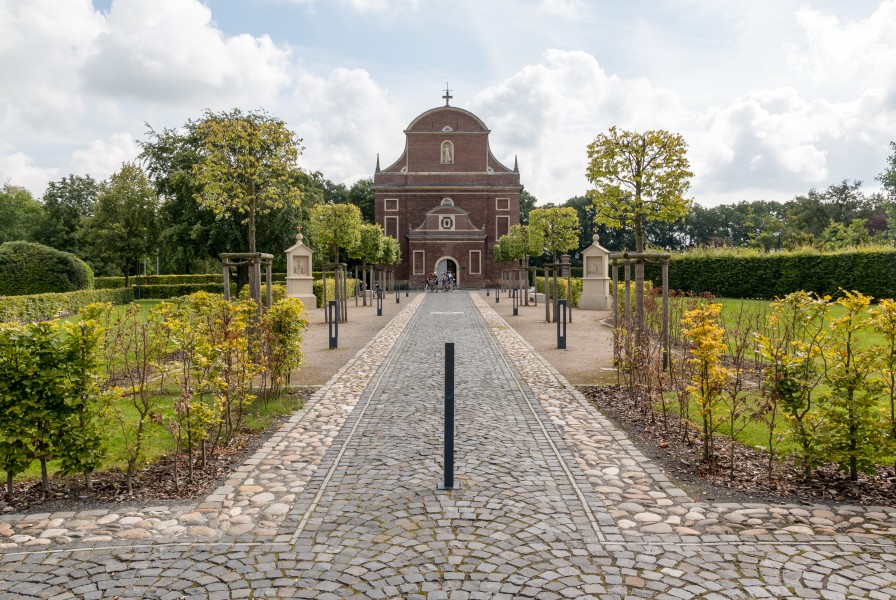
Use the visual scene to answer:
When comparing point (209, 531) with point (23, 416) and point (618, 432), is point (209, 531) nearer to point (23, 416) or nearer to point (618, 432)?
point (23, 416)

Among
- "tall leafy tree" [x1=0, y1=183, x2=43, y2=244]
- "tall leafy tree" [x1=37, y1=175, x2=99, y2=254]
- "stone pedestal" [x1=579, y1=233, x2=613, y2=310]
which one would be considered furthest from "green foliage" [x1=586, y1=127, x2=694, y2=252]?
"tall leafy tree" [x1=0, y1=183, x2=43, y2=244]

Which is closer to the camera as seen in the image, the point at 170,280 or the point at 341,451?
the point at 341,451

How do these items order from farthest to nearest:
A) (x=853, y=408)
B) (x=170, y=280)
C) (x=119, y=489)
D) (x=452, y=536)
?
(x=170, y=280) < (x=119, y=489) < (x=853, y=408) < (x=452, y=536)

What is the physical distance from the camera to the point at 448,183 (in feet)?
183

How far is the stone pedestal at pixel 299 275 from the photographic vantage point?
26547 mm

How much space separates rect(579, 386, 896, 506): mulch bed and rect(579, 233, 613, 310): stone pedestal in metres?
19.6

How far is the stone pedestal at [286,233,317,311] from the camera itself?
26.5m

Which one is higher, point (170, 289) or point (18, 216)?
point (18, 216)

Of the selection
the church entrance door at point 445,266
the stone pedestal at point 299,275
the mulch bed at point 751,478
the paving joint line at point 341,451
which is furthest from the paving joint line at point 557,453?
the church entrance door at point 445,266

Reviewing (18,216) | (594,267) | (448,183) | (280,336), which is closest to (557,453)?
(280,336)

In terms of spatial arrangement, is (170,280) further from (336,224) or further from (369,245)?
(336,224)

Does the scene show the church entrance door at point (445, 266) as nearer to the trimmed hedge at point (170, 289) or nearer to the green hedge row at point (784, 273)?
the trimmed hedge at point (170, 289)

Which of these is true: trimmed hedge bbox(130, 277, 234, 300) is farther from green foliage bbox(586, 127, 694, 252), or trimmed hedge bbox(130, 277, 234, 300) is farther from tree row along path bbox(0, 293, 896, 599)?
tree row along path bbox(0, 293, 896, 599)

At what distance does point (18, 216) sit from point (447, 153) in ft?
128
